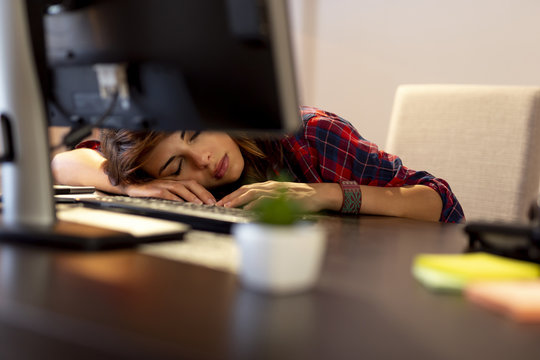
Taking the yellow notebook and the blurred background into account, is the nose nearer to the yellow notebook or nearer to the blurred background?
the yellow notebook

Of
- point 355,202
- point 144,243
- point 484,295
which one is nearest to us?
point 484,295

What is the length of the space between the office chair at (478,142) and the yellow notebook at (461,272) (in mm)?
1166

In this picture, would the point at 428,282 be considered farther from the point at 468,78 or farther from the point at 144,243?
the point at 468,78

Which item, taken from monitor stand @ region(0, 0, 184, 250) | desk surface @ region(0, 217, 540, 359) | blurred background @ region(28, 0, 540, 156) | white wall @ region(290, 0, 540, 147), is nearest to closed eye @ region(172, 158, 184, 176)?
monitor stand @ region(0, 0, 184, 250)

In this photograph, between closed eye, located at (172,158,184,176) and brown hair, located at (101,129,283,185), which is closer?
brown hair, located at (101,129,283,185)

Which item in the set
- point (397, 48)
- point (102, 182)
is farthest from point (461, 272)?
point (397, 48)

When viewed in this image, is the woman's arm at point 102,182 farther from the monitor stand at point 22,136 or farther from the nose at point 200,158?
the monitor stand at point 22,136

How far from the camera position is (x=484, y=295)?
45 cm

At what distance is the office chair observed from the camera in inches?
65.6

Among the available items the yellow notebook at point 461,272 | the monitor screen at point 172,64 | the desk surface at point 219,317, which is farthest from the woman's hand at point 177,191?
the yellow notebook at point 461,272

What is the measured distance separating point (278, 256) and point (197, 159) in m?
0.96

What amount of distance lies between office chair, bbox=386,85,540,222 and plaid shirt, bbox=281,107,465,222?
263 millimetres

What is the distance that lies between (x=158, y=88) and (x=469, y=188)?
125 cm

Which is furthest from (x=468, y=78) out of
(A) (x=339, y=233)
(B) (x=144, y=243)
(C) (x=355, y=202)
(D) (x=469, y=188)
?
(B) (x=144, y=243)
